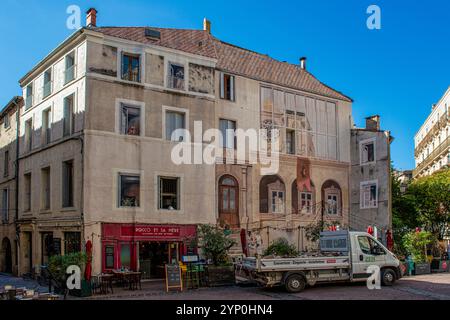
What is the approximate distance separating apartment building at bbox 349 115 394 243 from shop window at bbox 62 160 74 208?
17.9 m

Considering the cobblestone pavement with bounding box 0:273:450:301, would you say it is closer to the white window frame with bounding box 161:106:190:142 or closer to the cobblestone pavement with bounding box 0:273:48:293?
the cobblestone pavement with bounding box 0:273:48:293

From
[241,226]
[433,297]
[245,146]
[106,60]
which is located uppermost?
[106,60]

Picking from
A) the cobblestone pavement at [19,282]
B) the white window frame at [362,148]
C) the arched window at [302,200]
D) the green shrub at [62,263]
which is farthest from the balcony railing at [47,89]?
the white window frame at [362,148]

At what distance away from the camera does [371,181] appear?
34.0 metres

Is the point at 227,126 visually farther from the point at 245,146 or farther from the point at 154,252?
the point at 154,252

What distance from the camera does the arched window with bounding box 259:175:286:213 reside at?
1217 inches

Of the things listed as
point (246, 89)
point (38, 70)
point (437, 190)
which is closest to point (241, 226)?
point (246, 89)

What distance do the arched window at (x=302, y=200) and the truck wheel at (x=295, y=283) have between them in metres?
11.3

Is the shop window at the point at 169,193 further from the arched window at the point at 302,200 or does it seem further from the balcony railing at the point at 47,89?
the arched window at the point at 302,200

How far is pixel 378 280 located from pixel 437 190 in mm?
18390

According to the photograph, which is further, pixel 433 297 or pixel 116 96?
pixel 116 96

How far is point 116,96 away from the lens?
25594mm

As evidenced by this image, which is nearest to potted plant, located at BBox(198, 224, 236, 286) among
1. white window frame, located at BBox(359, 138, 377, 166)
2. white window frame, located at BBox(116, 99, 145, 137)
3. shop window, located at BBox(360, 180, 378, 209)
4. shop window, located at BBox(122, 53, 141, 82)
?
white window frame, located at BBox(116, 99, 145, 137)

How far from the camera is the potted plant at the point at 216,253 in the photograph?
23906mm
